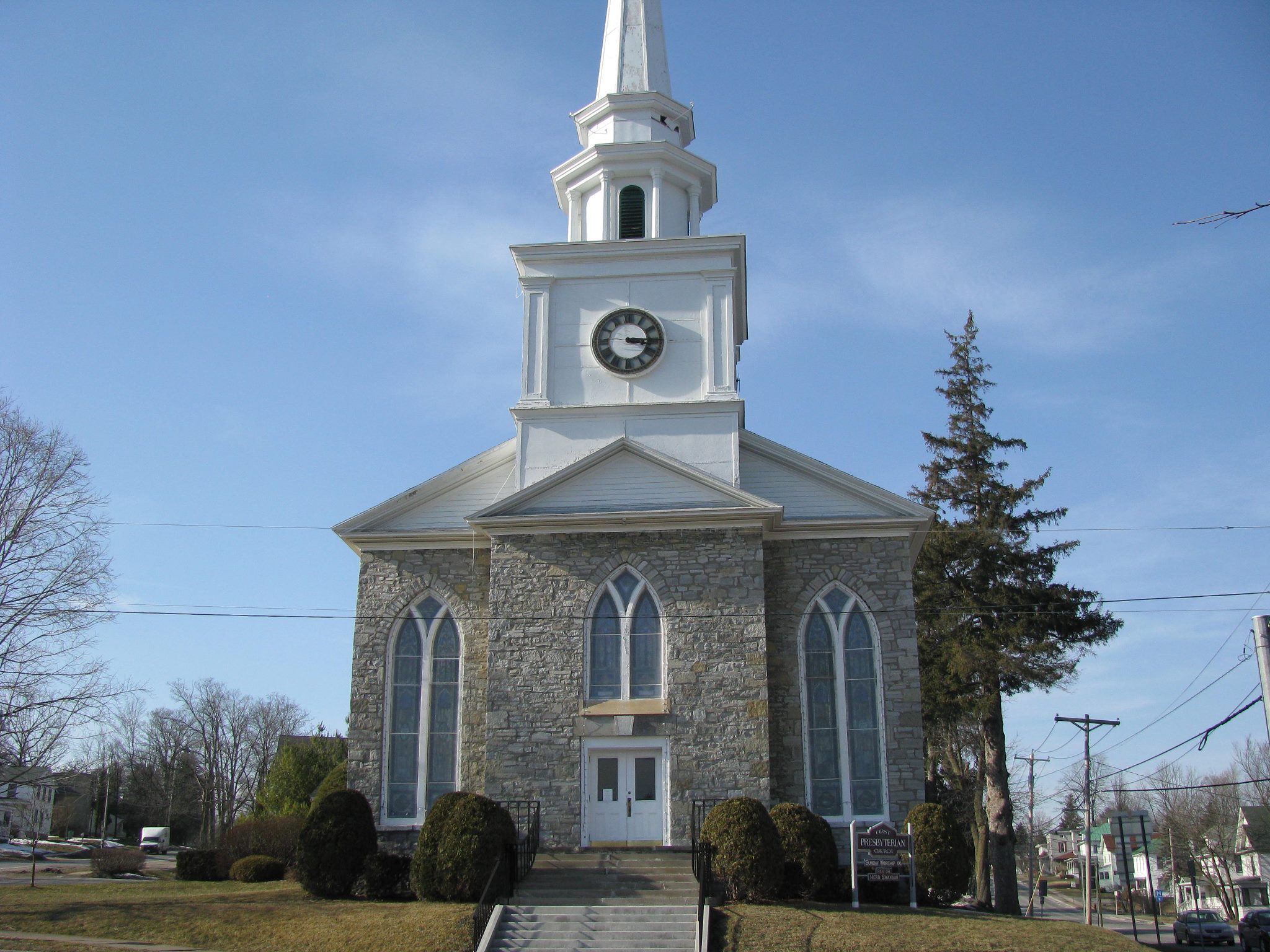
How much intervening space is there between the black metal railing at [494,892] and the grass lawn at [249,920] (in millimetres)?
157

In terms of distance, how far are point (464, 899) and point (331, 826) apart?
2.98 metres

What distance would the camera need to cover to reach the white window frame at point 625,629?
870 inches

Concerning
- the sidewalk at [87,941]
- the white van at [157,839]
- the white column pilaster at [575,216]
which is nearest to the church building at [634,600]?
the white column pilaster at [575,216]

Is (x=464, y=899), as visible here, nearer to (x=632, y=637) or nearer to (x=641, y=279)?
(x=632, y=637)

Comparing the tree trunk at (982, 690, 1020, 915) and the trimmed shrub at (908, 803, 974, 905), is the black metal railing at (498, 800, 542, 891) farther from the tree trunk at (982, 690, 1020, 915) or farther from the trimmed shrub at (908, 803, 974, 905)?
the tree trunk at (982, 690, 1020, 915)

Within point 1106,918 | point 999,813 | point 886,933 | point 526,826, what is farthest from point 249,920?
point 1106,918

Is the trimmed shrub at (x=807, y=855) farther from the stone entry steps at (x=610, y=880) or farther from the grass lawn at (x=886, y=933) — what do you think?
the stone entry steps at (x=610, y=880)

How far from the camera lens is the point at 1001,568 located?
32.8 m

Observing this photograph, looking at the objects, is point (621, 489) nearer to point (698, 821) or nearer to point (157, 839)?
point (698, 821)

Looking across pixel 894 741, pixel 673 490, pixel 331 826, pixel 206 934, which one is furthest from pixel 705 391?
pixel 206 934

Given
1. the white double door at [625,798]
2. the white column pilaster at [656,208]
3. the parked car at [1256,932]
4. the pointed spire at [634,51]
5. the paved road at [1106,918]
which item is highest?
the pointed spire at [634,51]

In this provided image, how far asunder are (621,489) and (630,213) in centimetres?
743

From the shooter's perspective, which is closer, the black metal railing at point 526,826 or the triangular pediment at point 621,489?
the black metal railing at point 526,826

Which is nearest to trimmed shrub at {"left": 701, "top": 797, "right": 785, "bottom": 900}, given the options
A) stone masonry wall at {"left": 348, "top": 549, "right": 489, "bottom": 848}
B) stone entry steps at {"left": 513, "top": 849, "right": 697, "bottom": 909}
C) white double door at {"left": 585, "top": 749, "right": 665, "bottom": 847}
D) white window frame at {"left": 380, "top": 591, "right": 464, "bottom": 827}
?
stone entry steps at {"left": 513, "top": 849, "right": 697, "bottom": 909}
